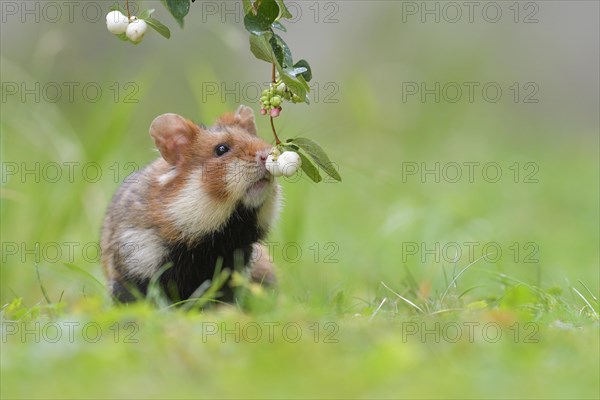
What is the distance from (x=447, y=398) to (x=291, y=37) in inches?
446

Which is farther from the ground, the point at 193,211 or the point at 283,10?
the point at 283,10

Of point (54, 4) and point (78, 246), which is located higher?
point (54, 4)

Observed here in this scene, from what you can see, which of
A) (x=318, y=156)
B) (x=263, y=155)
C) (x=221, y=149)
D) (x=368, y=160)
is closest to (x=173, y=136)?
(x=221, y=149)

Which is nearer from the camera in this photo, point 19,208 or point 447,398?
point 447,398

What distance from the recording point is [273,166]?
4680mm

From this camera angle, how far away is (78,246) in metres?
7.96

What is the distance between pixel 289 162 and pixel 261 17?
674 mm

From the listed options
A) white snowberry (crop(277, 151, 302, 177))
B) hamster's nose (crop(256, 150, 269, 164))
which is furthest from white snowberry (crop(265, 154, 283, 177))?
hamster's nose (crop(256, 150, 269, 164))

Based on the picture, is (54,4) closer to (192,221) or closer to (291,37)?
(291,37)

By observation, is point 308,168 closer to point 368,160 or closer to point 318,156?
point 318,156

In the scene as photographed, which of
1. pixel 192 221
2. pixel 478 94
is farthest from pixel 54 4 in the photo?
pixel 192 221

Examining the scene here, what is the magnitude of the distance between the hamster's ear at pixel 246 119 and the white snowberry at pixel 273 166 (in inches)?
33.5

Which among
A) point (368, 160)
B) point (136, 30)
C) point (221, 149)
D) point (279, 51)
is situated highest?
point (136, 30)

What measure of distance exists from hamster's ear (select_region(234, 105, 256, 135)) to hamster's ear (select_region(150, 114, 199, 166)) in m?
0.27
